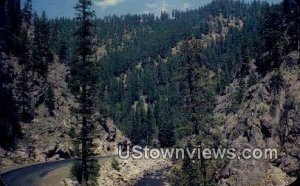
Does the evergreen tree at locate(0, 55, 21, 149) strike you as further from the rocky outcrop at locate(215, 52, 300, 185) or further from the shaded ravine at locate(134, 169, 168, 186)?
the rocky outcrop at locate(215, 52, 300, 185)

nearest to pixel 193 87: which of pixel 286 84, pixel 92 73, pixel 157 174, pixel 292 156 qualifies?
pixel 92 73

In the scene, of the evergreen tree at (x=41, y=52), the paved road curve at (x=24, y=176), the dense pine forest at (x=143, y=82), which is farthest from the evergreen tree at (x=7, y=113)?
the evergreen tree at (x=41, y=52)

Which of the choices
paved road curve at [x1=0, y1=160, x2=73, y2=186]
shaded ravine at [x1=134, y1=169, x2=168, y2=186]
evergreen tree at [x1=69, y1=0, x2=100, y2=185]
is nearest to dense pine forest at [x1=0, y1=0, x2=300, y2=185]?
evergreen tree at [x1=69, y1=0, x2=100, y2=185]

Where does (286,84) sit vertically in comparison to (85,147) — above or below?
above

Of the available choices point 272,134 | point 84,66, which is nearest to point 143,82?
point 272,134

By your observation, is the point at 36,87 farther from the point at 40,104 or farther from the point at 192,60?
the point at 192,60

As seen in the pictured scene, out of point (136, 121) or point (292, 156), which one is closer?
point (292, 156)

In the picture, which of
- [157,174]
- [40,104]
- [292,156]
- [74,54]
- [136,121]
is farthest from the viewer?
[136,121]

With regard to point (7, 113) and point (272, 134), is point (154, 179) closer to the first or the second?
point (272, 134)
